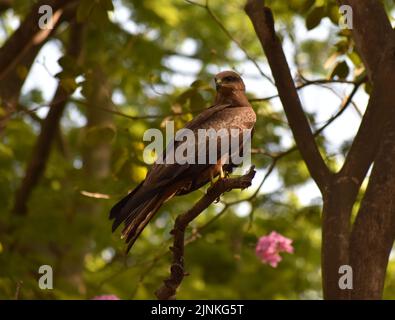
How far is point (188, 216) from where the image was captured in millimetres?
5352

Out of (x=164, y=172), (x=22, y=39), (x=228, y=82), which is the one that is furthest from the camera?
(x=22, y=39)

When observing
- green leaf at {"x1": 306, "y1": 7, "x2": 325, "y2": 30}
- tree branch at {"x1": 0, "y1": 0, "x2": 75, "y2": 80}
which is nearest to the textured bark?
green leaf at {"x1": 306, "y1": 7, "x2": 325, "y2": 30}

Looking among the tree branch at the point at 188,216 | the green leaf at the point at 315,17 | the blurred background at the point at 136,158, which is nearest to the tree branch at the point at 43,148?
the blurred background at the point at 136,158

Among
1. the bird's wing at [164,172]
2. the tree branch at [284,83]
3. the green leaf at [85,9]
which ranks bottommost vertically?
the bird's wing at [164,172]

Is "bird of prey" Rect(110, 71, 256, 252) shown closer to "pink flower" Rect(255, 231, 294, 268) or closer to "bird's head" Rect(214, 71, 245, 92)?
"bird's head" Rect(214, 71, 245, 92)

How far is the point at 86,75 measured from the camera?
25.3ft

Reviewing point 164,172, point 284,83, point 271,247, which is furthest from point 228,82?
point 164,172

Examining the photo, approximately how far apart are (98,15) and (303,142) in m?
2.17

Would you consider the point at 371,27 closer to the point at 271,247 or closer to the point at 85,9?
the point at 271,247

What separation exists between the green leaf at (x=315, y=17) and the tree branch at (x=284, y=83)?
1.12m

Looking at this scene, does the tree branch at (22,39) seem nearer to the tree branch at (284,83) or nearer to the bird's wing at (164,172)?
the tree branch at (284,83)

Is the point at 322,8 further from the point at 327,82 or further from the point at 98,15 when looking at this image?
the point at 98,15

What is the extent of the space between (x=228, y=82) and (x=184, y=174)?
1.62m

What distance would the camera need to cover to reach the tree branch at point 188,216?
535 cm
